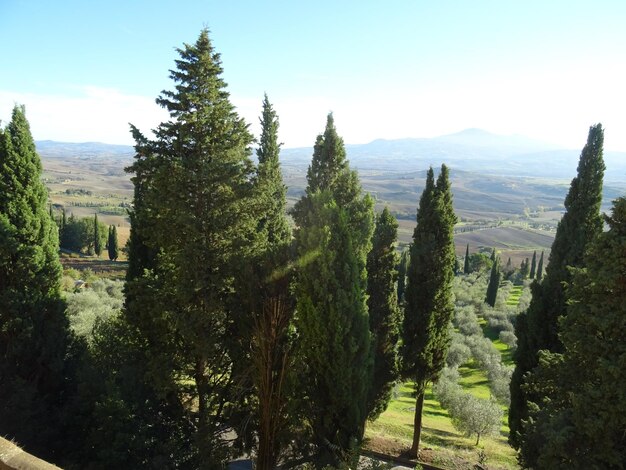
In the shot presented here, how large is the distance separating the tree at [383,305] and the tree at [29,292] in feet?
34.4

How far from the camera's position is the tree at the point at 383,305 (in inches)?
627

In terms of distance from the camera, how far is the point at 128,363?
475 inches

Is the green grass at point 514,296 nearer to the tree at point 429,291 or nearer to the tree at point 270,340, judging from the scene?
the tree at point 429,291

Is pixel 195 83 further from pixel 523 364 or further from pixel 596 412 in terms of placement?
pixel 523 364

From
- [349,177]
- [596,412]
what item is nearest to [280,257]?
[349,177]

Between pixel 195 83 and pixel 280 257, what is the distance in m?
4.79

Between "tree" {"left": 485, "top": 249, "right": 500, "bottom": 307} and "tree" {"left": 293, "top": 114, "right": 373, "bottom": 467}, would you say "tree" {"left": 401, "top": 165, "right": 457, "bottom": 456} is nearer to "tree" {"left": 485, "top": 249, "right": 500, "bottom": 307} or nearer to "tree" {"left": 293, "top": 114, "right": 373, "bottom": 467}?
"tree" {"left": 293, "top": 114, "right": 373, "bottom": 467}

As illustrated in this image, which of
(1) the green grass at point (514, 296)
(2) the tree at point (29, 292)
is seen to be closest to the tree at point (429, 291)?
(2) the tree at point (29, 292)

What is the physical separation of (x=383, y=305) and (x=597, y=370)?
889 cm

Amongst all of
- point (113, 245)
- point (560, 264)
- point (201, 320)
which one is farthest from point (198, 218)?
point (113, 245)

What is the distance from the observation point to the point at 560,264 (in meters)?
14.0

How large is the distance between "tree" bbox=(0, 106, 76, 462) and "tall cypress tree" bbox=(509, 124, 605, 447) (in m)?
14.1

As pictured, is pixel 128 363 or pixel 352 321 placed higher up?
pixel 352 321

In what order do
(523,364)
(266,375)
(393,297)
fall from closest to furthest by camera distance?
(266,375) → (523,364) → (393,297)
